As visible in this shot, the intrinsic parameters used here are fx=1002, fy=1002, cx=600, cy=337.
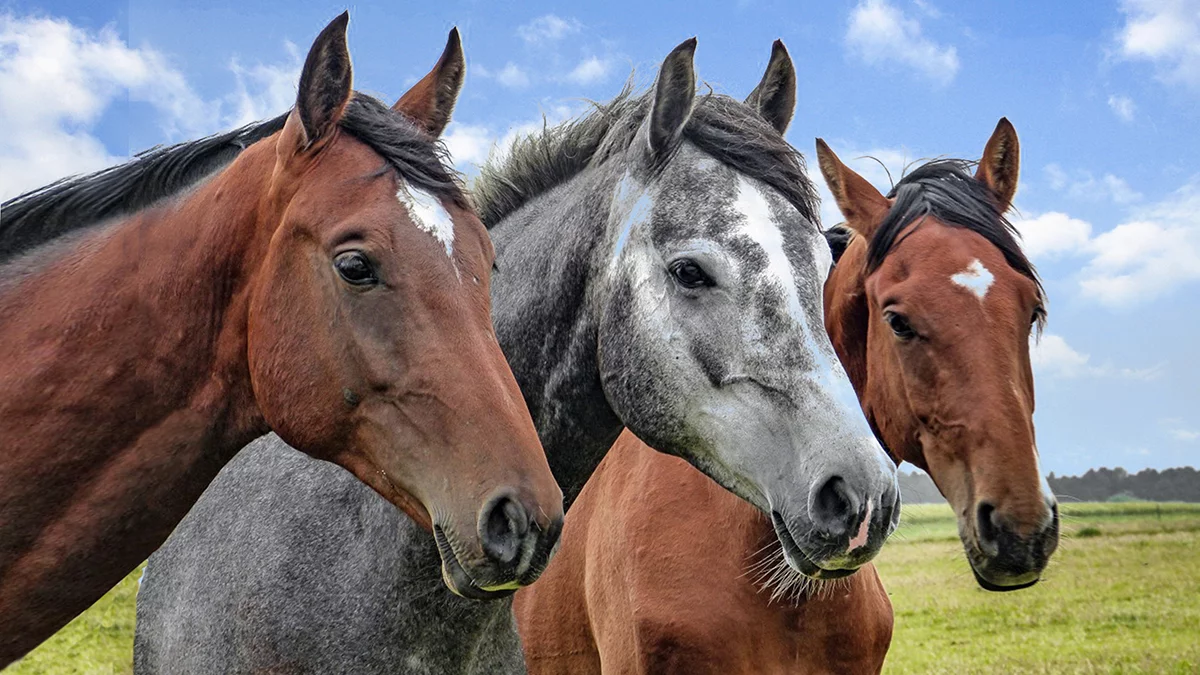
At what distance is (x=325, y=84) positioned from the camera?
9.97 feet

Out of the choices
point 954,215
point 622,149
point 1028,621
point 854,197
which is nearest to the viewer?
point 622,149

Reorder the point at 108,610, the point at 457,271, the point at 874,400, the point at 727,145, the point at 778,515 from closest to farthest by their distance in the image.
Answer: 1. the point at 457,271
2. the point at 778,515
3. the point at 727,145
4. the point at 874,400
5. the point at 108,610

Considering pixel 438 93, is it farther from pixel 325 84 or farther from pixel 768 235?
pixel 768 235

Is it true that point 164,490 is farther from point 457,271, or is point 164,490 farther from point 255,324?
point 457,271

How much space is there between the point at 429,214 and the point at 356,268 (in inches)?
10.7

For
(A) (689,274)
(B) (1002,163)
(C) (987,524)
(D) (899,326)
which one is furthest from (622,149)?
(B) (1002,163)

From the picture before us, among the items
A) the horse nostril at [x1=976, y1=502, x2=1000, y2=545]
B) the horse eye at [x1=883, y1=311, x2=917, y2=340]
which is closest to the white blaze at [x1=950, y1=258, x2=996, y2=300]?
the horse eye at [x1=883, y1=311, x2=917, y2=340]

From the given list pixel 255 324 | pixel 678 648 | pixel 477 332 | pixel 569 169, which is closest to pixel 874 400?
pixel 678 648

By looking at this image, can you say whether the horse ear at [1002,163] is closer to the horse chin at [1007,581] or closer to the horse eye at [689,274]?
the horse chin at [1007,581]

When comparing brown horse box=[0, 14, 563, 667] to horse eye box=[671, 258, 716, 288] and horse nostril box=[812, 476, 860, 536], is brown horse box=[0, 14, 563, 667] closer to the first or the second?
horse eye box=[671, 258, 716, 288]

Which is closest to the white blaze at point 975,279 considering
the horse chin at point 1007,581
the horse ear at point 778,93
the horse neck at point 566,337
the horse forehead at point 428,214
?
the horse ear at point 778,93

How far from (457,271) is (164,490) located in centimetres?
103

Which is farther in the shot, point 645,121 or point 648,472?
point 648,472

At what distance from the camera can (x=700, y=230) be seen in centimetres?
361
